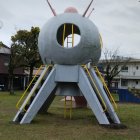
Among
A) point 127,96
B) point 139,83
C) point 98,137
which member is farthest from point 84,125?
point 139,83

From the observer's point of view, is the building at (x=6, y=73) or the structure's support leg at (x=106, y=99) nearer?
the structure's support leg at (x=106, y=99)

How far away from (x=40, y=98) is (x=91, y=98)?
6.27ft

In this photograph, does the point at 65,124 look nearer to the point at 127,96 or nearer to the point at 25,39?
the point at 127,96

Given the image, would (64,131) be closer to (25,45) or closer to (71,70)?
(71,70)

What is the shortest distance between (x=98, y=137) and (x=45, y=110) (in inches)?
291

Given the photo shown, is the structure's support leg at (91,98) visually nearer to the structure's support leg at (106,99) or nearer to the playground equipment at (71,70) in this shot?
the playground equipment at (71,70)

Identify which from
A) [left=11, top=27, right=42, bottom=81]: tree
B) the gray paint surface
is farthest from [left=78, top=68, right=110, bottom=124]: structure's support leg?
[left=11, top=27, right=42, bottom=81]: tree

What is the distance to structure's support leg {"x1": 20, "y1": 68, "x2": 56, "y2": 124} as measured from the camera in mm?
15477

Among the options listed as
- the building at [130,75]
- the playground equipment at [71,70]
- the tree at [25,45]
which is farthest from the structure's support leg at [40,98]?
the building at [130,75]

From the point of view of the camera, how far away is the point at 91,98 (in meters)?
15.5

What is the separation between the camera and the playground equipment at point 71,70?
1561 cm

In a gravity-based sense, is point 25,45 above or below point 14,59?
above

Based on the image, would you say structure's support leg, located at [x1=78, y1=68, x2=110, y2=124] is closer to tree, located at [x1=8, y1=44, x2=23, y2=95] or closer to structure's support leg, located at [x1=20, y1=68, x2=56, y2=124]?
structure's support leg, located at [x1=20, y1=68, x2=56, y2=124]

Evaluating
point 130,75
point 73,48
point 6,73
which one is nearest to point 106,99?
point 73,48
